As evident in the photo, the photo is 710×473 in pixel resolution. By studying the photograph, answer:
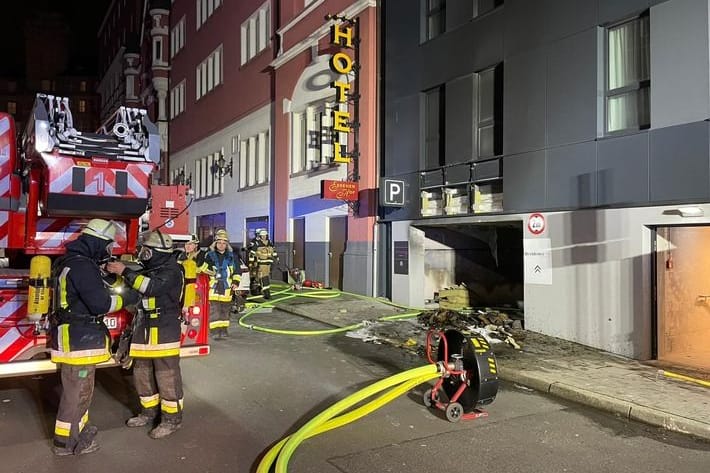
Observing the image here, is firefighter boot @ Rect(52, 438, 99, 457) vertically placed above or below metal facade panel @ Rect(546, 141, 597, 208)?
below

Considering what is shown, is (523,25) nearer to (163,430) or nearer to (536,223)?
(536,223)

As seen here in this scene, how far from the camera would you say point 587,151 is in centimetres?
909

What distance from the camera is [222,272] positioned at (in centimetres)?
931

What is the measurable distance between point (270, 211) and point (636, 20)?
14444 mm

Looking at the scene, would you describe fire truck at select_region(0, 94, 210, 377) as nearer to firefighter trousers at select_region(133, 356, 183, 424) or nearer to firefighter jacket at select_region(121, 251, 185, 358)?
firefighter jacket at select_region(121, 251, 185, 358)

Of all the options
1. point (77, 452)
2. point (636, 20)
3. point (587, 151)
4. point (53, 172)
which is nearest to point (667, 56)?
point (636, 20)

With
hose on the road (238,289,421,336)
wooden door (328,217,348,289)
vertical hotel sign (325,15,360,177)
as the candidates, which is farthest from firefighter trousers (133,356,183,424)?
wooden door (328,217,348,289)

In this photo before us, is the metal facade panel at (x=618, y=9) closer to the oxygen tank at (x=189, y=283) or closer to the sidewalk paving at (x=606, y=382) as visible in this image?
the sidewalk paving at (x=606, y=382)

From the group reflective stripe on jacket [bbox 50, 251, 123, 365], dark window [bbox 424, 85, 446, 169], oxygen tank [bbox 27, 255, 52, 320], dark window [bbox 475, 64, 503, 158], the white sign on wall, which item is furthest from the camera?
dark window [bbox 424, 85, 446, 169]

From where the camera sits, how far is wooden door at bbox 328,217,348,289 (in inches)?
648

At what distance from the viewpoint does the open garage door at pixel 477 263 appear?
1355 cm

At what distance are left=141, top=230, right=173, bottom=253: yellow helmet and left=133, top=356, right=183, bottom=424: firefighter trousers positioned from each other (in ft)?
3.05

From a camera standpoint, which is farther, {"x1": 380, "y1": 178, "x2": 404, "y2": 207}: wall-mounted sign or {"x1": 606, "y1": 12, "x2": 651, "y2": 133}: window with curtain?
{"x1": 380, "y1": 178, "x2": 404, "y2": 207}: wall-mounted sign

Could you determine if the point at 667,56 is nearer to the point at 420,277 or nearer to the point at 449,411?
the point at 449,411
